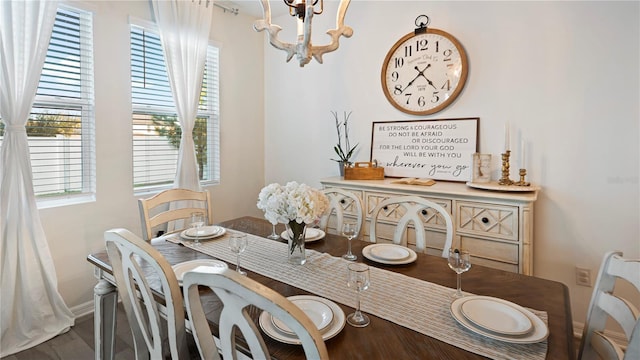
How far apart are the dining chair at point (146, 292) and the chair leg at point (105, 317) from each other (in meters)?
0.27

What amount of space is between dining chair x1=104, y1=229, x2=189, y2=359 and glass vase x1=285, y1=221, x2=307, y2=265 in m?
0.55

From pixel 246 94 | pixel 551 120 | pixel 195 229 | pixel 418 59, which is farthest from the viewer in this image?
pixel 246 94

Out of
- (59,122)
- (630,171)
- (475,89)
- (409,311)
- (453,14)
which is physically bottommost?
(409,311)

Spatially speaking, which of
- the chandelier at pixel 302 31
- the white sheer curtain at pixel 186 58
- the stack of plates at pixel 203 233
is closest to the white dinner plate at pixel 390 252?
the stack of plates at pixel 203 233

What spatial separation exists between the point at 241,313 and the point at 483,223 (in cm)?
179

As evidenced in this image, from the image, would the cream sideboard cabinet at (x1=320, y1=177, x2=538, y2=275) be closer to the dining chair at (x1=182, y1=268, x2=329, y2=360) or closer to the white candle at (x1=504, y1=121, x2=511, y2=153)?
the white candle at (x1=504, y1=121, x2=511, y2=153)

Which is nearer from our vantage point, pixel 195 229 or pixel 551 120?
pixel 195 229

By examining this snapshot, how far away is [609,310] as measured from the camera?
106cm

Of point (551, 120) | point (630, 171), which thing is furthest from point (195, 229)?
point (630, 171)

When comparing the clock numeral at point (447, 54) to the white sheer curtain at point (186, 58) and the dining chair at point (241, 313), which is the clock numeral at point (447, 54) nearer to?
the white sheer curtain at point (186, 58)

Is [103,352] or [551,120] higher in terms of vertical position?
[551,120]

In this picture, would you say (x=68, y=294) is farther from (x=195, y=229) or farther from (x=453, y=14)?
(x=453, y=14)

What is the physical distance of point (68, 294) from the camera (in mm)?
2361

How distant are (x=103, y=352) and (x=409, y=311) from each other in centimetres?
136
